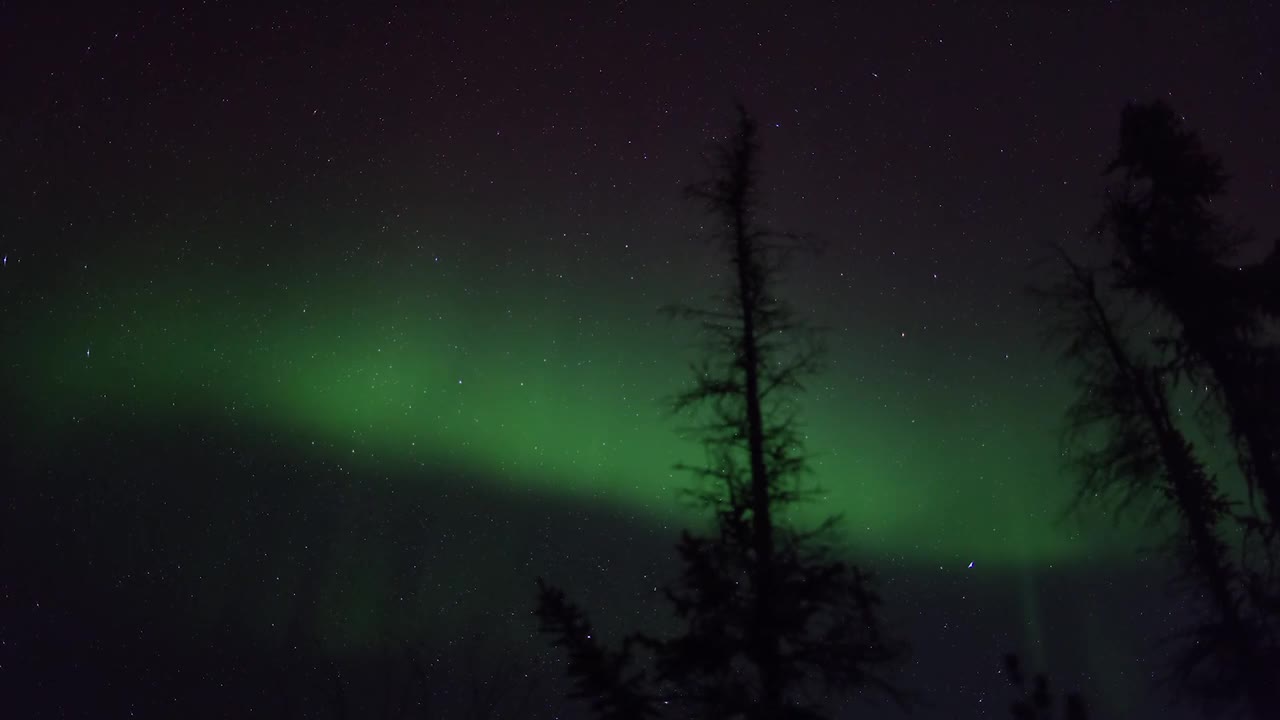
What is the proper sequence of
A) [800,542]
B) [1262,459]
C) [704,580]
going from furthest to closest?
[1262,459]
[800,542]
[704,580]

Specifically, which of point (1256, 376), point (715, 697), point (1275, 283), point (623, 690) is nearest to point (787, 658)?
point (715, 697)

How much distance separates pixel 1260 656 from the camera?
1588cm

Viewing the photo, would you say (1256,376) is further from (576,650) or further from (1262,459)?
(576,650)

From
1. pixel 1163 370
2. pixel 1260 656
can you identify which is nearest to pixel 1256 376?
pixel 1163 370

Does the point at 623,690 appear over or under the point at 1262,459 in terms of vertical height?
under

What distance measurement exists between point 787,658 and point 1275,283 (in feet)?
37.1

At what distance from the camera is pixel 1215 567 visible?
52.4 ft

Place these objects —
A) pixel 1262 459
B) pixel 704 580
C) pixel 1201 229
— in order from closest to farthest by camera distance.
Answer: pixel 704 580, pixel 1262 459, pixel 1201 229

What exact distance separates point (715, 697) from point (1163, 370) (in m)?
10.6

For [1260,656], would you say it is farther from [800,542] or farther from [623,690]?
[623,690]

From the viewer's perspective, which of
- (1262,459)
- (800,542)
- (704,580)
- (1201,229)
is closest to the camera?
(704,580)

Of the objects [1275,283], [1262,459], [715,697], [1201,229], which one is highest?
[1201,229]

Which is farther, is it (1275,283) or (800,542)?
(1275,283)

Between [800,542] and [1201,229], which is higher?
[1201,229]
